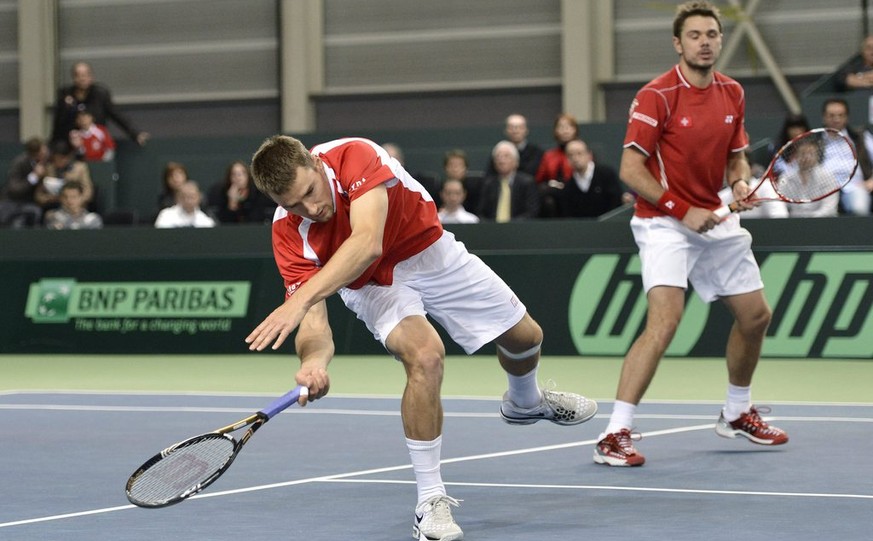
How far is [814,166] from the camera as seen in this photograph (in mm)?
7113

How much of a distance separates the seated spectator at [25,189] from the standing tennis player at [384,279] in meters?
9.92

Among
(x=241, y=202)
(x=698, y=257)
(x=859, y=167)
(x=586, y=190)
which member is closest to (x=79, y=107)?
(x=241, y=202)

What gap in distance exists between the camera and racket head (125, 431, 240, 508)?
Result: 456 centimetres

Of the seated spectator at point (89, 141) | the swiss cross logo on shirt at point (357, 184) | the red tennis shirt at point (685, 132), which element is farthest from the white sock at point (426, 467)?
the seated spectator at point (89, 141)

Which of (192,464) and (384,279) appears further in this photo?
(384,279)

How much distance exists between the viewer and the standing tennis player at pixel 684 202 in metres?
6.48

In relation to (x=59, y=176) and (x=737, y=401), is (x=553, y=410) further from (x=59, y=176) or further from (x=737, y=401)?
(x=59, y=176)

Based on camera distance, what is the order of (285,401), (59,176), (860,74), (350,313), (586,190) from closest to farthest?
(285,401), (350,313), (586,190), (860,74), (59,176)

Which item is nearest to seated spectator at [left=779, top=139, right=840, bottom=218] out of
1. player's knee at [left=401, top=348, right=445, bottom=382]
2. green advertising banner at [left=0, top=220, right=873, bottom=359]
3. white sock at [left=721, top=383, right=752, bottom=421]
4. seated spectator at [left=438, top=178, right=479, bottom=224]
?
white sock at [left=721, top=383, right=752, bottom=421]

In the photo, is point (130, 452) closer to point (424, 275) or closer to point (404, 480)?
point (404, 480)

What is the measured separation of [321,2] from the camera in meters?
20.4

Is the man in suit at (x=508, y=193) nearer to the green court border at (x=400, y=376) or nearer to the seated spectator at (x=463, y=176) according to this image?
the seated spectator at (x=463, y=176)

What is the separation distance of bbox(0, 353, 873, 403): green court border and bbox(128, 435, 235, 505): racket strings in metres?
4.83

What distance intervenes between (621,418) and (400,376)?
4.51 meters
